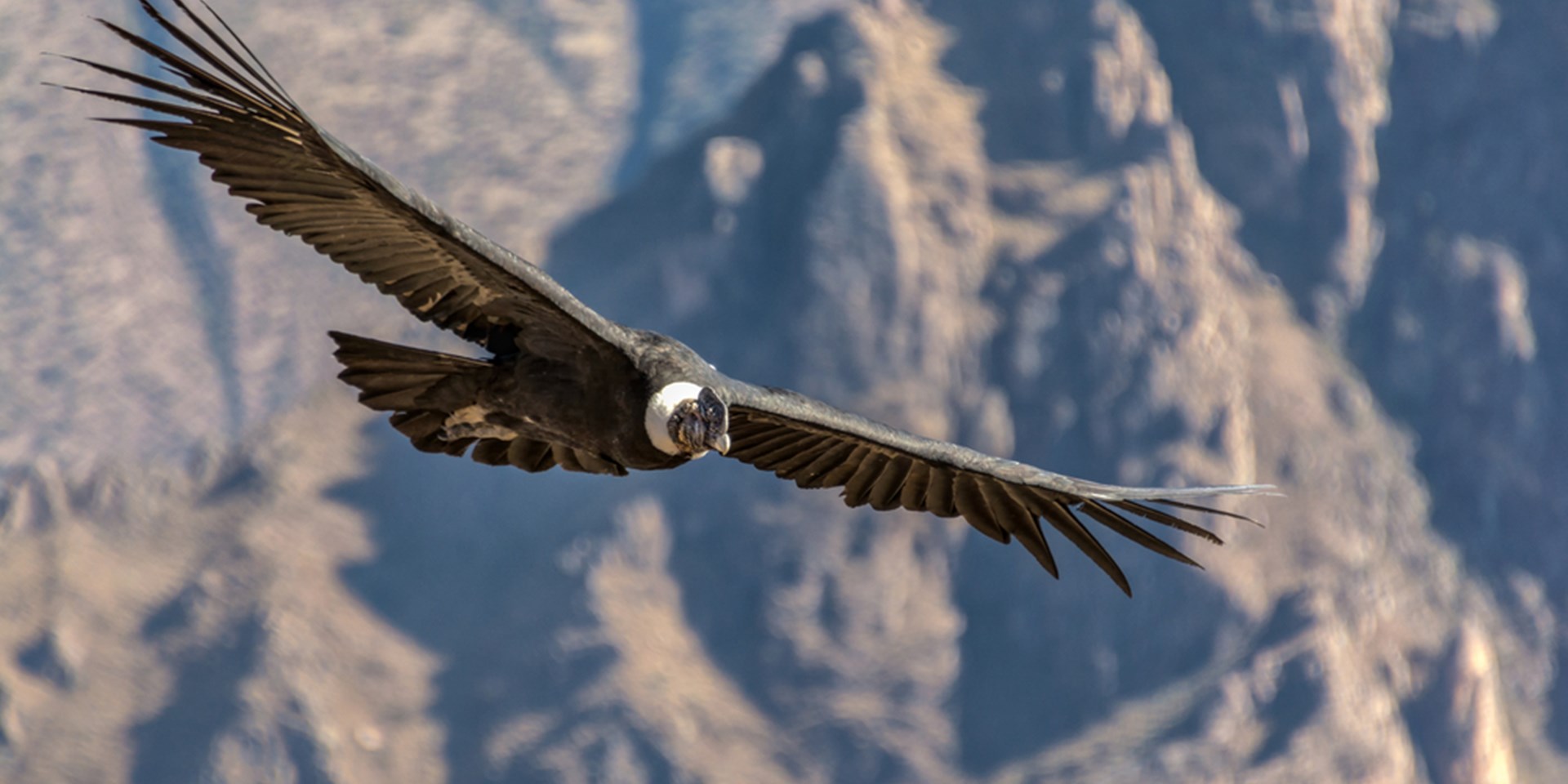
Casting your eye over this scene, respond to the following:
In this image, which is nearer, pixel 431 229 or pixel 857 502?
pixel 431 229

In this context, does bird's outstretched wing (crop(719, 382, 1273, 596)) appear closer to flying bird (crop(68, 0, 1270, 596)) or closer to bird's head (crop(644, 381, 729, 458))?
flying bird (crop(68, 0, 1270, 596))

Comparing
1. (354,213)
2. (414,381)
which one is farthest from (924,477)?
(354,213)

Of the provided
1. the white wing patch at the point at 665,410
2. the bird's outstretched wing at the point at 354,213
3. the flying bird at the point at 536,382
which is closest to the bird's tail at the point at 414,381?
the flying bird at the point at 536,382

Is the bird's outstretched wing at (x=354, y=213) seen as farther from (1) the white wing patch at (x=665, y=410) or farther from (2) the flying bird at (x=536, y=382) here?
(1) the white wing patch at (x=665, y=410)

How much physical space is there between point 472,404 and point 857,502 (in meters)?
4.62

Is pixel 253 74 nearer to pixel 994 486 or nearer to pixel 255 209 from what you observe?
pixel 255 209

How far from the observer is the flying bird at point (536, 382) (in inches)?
703

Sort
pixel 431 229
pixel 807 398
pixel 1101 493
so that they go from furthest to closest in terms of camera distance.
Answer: pixel 807 398
pixel 1101 493
pixel 431 229

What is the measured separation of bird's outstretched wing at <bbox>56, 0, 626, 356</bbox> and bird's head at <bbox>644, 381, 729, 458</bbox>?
3.77 feet

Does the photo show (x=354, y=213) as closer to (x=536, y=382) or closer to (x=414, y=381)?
(x=414, y=381)

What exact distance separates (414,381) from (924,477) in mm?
5987

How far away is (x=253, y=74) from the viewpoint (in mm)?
16391

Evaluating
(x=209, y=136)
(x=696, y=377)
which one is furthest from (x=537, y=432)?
(x=209, y=136)

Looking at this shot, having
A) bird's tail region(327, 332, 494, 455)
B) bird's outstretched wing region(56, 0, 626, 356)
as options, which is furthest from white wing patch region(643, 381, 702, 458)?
bird's tail region(327, 332, 494, 455)
